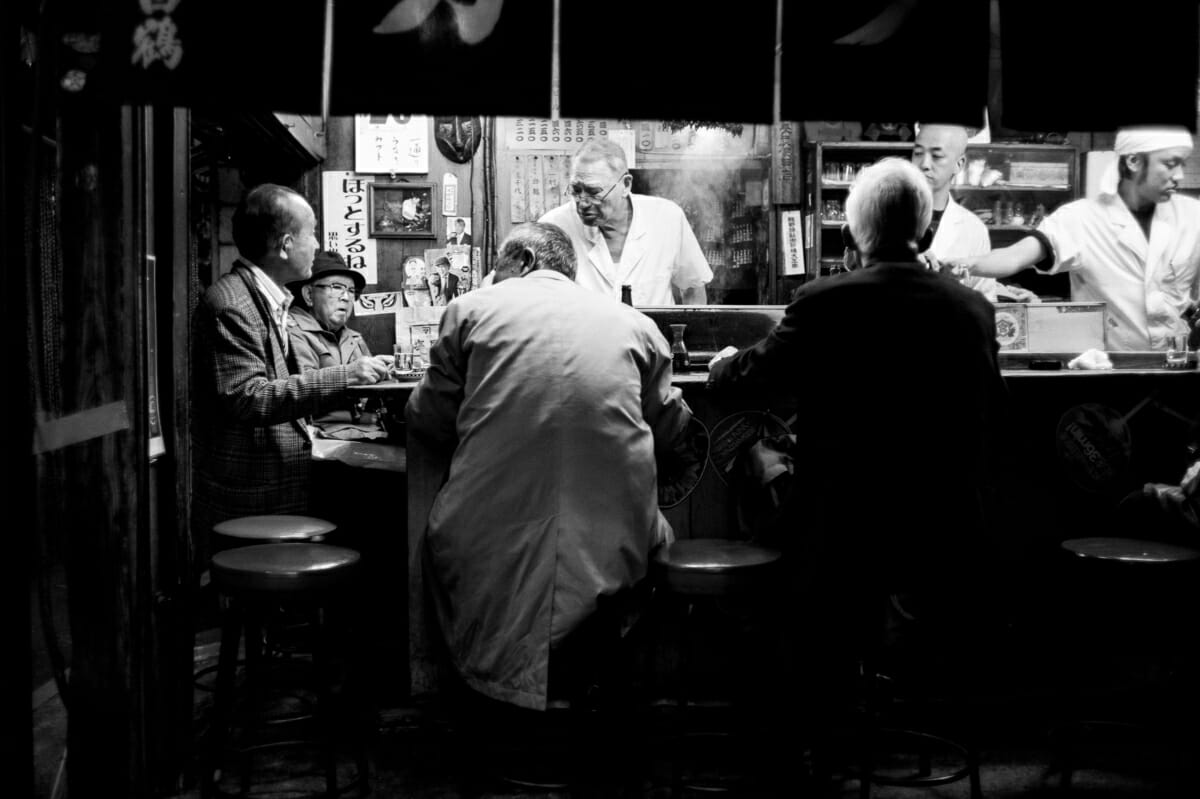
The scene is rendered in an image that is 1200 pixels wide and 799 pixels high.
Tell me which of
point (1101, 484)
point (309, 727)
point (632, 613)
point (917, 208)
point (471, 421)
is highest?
point (917, 208)

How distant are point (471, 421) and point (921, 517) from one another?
1.63 m

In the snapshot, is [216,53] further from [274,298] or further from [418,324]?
[418,324]

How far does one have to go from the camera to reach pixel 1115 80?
12.2ft

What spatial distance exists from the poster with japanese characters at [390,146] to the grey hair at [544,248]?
4.79m

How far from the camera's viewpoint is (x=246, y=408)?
15.7ft

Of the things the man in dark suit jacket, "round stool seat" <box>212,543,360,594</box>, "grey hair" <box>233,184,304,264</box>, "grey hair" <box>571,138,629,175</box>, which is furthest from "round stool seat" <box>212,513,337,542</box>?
"grey hair" <box>571,138,629,175</box>

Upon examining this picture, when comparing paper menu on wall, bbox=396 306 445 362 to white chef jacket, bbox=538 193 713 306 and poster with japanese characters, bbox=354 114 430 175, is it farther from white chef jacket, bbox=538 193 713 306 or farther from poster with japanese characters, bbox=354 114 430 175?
white chef jacket, bbox=538 193 713 306

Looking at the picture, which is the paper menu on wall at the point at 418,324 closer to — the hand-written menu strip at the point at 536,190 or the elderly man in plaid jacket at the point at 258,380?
the hand-written menu strip at the point at 536,190

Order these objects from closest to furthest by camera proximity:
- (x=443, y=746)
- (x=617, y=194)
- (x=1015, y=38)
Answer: (x=1015, y=38)
(x=443, y=746)
(x=617, y=194)

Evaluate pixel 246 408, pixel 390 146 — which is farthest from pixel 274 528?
pixel 390 146

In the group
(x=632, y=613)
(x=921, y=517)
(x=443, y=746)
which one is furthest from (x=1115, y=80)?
(x=443, y=746)

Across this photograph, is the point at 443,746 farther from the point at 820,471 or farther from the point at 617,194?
the point at 617,194

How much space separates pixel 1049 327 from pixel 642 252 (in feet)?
9.73

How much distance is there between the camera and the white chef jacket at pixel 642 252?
7426mm
